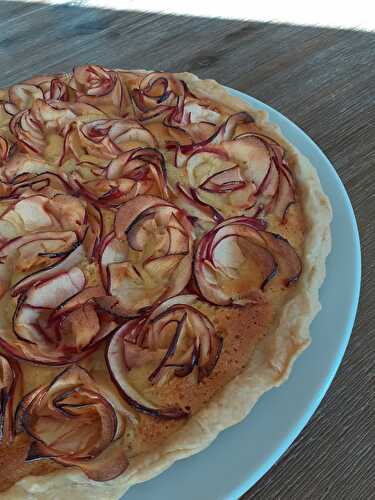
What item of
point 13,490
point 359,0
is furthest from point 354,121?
point 13,490

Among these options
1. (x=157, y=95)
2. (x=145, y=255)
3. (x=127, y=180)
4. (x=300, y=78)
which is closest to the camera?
(x=145, y=255)

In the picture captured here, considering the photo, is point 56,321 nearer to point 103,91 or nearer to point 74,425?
point 74,425

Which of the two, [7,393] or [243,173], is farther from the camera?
[243,173]

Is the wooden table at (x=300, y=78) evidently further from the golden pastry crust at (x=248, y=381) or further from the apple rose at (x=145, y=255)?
the apple rose at (x=145, y=255)

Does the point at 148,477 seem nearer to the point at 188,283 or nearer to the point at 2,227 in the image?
the point at 188,283

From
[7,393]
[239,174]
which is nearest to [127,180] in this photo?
[239,174]

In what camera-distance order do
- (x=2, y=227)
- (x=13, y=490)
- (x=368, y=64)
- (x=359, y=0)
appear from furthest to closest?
(x=359, y=0) → (x=368, y=64) → (x=2, y=227) → (x=13, y=490)

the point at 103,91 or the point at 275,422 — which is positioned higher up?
the point at 103,91
